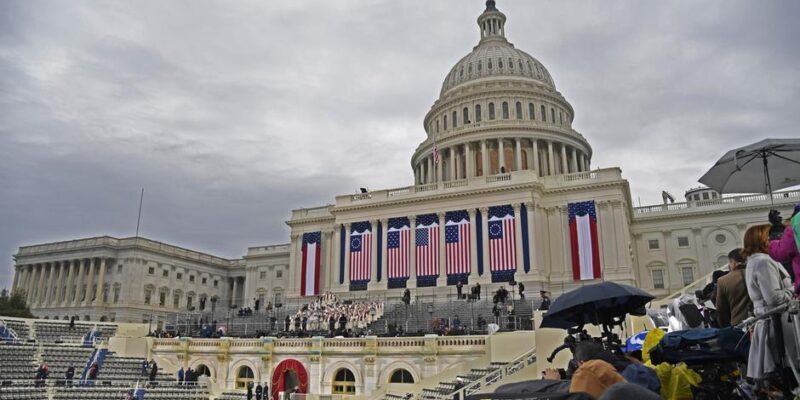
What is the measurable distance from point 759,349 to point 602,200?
49.7 metres

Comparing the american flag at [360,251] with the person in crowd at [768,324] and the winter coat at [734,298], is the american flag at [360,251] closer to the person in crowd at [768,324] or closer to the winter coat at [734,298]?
the winter coat at [734,298]

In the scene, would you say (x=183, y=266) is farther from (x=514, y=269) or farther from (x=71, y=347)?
(x=514, y=269)

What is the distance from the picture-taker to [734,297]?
7.75 metres

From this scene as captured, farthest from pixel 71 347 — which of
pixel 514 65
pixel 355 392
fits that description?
pixel 514 65

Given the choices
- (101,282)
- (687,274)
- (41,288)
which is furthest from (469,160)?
(41,288)

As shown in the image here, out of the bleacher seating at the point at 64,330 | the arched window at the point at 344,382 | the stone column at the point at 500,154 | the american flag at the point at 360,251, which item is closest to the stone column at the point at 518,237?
the american flag at the point at 360,251

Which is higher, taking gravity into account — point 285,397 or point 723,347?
point 723,347

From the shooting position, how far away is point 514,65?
3238 inches

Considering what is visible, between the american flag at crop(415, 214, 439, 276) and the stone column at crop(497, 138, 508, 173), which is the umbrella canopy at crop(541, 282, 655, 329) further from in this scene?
the stone column at crop(497, 138, 508, 173)

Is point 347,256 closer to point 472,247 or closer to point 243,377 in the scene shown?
point 472,247

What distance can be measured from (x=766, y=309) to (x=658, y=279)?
198ft

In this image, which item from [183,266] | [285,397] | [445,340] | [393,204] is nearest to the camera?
[445,340]

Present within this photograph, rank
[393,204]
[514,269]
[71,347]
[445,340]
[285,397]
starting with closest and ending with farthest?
[445,340]
[285,397]
[71,347]
[514,269]
[393,204]

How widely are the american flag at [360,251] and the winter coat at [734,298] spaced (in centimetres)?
5089
